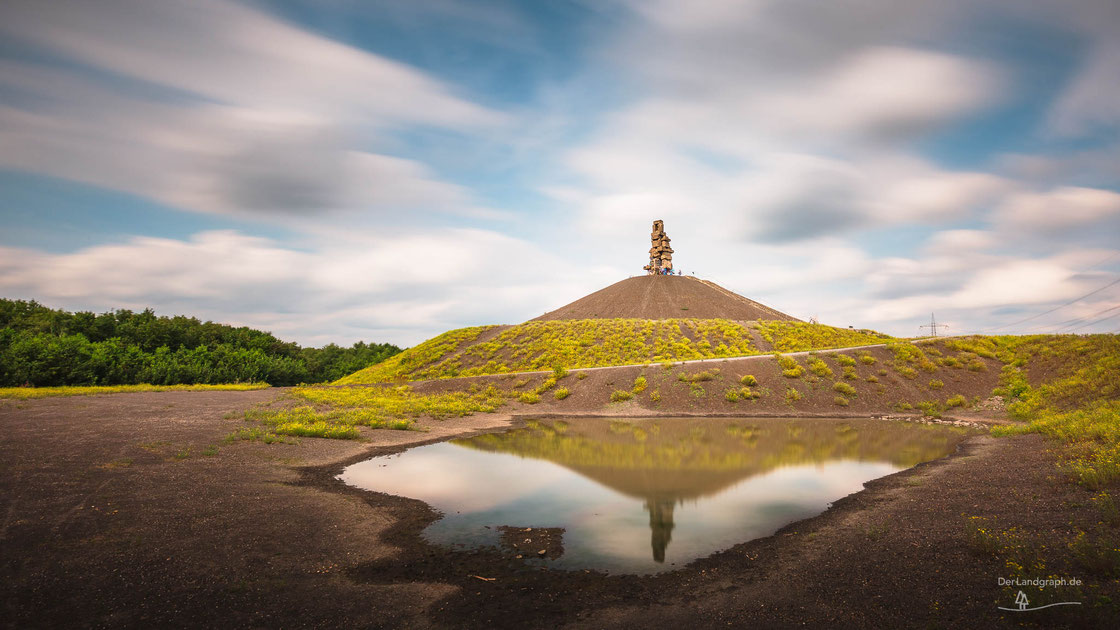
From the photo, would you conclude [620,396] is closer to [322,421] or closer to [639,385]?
[639,385]

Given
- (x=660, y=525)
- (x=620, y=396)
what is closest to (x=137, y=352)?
(x=620, y=396)

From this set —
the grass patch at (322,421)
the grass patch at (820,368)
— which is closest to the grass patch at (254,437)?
the grass patch at (322,421)

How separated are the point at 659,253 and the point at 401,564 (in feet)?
369

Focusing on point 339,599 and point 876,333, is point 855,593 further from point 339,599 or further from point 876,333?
point 876,333

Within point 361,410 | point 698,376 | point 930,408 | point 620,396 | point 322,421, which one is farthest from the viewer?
point 698,376

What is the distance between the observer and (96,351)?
4781 centimetres

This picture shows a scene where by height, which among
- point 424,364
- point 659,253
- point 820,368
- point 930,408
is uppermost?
point 659,253

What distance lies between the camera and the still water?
12.2m

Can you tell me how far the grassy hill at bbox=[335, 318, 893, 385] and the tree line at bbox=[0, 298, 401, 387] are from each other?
13.5 m

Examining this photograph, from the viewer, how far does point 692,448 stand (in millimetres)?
25188

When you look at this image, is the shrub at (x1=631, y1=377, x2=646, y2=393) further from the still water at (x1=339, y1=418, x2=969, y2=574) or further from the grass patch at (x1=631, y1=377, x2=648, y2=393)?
the still water at (x1=339, y1=418, x2=969, y2=574)

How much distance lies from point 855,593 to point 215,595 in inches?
454

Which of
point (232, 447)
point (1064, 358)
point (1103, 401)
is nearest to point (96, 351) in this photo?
point (232, 447)

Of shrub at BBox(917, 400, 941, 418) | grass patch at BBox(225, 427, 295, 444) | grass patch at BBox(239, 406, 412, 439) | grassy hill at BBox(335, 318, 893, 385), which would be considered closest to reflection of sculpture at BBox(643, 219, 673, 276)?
grassy hill at BBox(335, 318, 893, 385)
